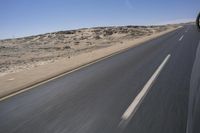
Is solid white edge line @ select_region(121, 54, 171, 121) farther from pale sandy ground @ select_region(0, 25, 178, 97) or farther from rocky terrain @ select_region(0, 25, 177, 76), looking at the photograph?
rocky terrain @ select_region(0, 25, 177, 76)

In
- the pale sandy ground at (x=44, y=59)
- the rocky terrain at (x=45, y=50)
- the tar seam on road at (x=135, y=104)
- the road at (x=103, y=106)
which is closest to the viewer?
the road at (x=103, y=106)

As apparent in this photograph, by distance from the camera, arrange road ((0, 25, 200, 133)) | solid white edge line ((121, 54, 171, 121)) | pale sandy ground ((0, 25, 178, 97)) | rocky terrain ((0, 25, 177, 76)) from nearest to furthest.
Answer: road ((0, 25, 200, 133))
solid white edge line ((121, 54, 171, 121))
pale sandy ground ((0, 25, 178, 97))
rocky terrain ((0, 25, 177, 76))

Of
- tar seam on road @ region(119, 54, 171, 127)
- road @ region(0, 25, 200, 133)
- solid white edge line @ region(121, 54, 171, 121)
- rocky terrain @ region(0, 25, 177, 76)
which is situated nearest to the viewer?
road @ region(0, 25, 200, 133)

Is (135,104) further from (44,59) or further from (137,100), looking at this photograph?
(44,59)

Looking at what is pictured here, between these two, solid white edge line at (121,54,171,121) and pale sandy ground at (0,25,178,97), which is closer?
solid white edge line at (121,54,171,121)

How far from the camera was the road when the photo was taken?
15.5 ft

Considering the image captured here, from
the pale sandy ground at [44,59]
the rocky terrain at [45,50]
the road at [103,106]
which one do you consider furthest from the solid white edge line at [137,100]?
the rocky terrain at [45,50]

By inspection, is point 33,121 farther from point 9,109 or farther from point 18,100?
point 18,100

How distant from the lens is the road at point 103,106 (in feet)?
15.5

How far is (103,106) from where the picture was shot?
599cm

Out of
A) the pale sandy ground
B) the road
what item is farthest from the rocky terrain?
the road

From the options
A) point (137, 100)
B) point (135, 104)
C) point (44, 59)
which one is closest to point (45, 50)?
point (44, 59)

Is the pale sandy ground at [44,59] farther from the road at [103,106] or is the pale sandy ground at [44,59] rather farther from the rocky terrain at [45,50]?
the road at [103,106]

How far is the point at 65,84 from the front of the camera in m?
8.91
